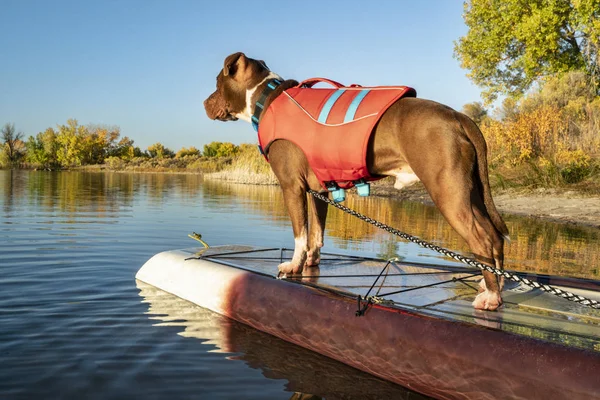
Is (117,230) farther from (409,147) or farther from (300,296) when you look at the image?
(409,147)

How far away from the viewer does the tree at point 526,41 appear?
2244 cm

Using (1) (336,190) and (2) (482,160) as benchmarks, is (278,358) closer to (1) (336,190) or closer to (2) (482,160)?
(1) (336,190)

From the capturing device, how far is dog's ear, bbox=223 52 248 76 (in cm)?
574

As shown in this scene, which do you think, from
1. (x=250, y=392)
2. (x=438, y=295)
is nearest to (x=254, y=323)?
(x=250, y=392)

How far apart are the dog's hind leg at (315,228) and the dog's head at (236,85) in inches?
48.5

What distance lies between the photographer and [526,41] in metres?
23.9

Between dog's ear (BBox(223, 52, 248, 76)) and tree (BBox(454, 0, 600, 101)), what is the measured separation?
19.9 meters

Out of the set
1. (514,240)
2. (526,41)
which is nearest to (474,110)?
(526,41)

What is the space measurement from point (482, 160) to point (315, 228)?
7.80ft

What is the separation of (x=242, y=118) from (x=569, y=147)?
808 inches

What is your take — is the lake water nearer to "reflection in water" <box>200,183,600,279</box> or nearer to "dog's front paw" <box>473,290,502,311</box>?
"reflection in water" <box>200,183,600,279</box>

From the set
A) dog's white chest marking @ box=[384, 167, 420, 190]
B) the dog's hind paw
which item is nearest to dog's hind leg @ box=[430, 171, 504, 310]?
dog's white chest marking @ box=[384, 167, 420, 190]

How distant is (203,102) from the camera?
6.12 m

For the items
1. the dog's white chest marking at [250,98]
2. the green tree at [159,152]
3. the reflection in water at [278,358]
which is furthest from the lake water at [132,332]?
the green tree at [159,152]
